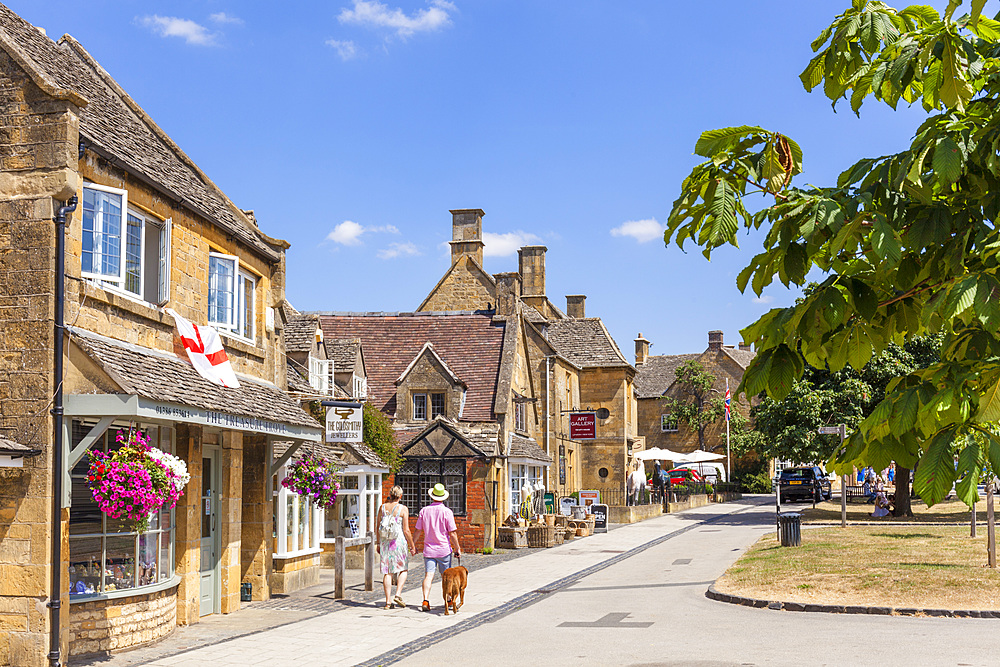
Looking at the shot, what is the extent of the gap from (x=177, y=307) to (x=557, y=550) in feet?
59.2

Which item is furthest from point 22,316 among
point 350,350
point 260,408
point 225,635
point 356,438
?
point 350,350

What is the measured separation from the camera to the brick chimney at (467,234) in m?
47.7

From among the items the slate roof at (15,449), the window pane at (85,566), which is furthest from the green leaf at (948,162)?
the window pane at (85,566)

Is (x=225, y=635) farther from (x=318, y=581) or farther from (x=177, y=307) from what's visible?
(x=318, y=581)

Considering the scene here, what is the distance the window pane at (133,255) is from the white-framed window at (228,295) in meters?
2.16

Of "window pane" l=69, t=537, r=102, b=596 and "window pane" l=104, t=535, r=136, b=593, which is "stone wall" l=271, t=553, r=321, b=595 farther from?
"window pane" l=69, t=537, r=102, b=596

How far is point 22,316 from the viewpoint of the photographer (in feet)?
36.8

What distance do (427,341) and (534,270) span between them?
1774 cm

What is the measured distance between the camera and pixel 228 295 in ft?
52.4

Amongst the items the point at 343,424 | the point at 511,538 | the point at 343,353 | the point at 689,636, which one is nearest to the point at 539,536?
the point at 511,538

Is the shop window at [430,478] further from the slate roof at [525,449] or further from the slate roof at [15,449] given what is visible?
the slate roof at [15,449]

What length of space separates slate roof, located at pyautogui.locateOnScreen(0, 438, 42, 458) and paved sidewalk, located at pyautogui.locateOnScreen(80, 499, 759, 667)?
2.67 m

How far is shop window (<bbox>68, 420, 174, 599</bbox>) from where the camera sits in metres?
11.8

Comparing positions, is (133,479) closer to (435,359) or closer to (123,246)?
(123,246)
